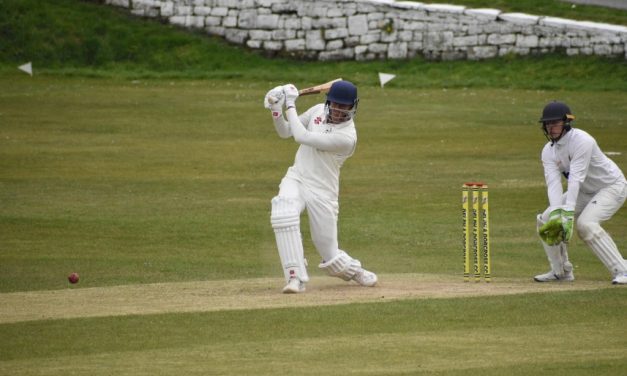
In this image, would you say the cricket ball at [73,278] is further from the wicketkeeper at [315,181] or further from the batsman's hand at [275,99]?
the batsman's hand at [275,99]

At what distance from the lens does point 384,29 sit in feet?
111

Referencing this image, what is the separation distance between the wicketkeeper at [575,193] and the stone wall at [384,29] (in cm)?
1911

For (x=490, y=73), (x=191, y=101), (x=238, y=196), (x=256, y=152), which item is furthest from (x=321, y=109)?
(x=490, y=73)

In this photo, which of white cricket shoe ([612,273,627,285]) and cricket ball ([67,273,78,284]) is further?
cricket ball ([67,273,78,284])

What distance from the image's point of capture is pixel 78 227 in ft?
60.8

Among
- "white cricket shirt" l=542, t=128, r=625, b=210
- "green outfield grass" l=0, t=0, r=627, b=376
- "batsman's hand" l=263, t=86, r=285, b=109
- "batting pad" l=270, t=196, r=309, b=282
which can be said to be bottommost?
"green outfield grass" l=0, t=0, r=627, b=376

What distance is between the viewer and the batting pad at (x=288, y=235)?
12250 millimetres

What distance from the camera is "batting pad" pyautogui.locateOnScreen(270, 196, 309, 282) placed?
1225 cm

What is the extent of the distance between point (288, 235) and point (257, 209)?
7.94 meters

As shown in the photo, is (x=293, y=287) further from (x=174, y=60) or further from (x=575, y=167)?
(x=174, y=60)

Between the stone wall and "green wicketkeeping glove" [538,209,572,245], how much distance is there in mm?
19676

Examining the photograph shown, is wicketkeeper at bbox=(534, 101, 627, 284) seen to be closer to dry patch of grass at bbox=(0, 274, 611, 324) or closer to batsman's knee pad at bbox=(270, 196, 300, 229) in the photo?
dry patch of grass at bbox=(0, 274, 611, 324)

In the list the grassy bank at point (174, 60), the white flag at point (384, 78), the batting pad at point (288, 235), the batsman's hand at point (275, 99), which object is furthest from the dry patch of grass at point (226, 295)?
the grassy bank at point (174, 60)

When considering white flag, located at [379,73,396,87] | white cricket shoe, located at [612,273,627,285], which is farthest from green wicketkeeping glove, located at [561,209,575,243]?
white flag, located at [379,73,396,87]
